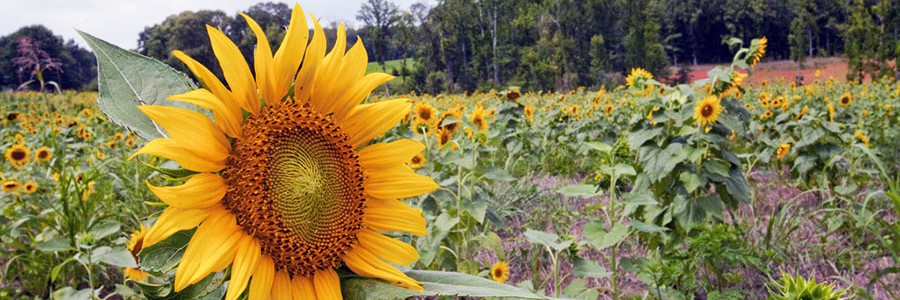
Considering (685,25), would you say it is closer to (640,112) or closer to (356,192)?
(640,112)

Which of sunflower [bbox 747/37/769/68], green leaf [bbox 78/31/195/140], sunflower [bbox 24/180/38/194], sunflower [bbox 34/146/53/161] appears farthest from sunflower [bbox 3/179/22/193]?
sunflower [bbox 747/37/769/68]

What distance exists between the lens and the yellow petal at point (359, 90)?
0.56m

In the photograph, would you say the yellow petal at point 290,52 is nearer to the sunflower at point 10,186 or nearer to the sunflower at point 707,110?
the sunflower at point 707,110

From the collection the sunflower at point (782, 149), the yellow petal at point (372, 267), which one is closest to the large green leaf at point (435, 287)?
the yellow petal at point (372, 267)

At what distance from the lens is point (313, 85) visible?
55cm

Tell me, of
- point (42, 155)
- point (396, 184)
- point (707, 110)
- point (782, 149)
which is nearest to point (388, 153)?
point (396, 184)

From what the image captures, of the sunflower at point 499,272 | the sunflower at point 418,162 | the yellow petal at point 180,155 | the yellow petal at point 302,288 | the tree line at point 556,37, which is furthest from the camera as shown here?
the tree line at point 556,37

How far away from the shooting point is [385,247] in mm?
563

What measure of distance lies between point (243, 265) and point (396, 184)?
18 cm

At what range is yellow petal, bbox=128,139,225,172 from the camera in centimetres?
41

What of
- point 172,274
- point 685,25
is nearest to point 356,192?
point 172,274

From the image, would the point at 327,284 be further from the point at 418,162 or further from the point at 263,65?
the point at 418,162

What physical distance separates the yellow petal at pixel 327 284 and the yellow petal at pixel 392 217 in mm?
64

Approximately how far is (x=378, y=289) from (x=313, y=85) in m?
0.21
